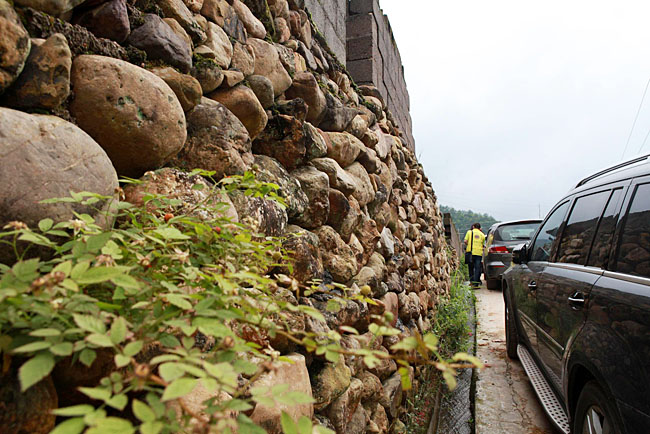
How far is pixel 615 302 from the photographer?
154 cm

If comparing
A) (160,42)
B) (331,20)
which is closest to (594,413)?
(160,42)

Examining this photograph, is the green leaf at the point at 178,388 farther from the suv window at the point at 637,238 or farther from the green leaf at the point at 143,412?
the suv window at the point at 637,238

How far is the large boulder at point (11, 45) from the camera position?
2.75 ft

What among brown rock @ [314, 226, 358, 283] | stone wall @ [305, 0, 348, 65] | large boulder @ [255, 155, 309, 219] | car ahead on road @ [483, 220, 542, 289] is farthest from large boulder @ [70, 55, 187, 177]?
car ahead on road @ [483, 220, 542, 289]

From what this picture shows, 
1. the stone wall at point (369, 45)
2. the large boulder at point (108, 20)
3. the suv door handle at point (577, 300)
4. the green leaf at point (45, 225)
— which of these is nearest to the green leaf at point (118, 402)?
the green leaf at point (45, 225)

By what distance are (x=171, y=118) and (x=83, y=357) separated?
0.78 metres

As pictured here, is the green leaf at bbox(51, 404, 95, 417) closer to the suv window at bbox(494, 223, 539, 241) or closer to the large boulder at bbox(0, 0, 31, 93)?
the large boulder at bbox(0, 0, 31, 93)

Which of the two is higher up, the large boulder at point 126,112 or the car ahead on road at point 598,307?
the large boulder at point 126,112

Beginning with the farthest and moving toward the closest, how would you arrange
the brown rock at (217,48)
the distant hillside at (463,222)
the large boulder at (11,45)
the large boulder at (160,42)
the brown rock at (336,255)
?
1. the distant hillside at (463,222)
2. the brown rock at (336,255)
3. the brown rock at (217,48)
4. the large boulder at (160,42)
5. the large boulder at (11,45)

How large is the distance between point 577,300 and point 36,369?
6.98ft

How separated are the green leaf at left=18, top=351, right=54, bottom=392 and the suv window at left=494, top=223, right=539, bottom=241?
8.95m

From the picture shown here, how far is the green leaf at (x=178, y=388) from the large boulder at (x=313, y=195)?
1.38m

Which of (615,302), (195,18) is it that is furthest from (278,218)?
(615,302)

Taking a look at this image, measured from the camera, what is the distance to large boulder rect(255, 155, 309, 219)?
172 cm
